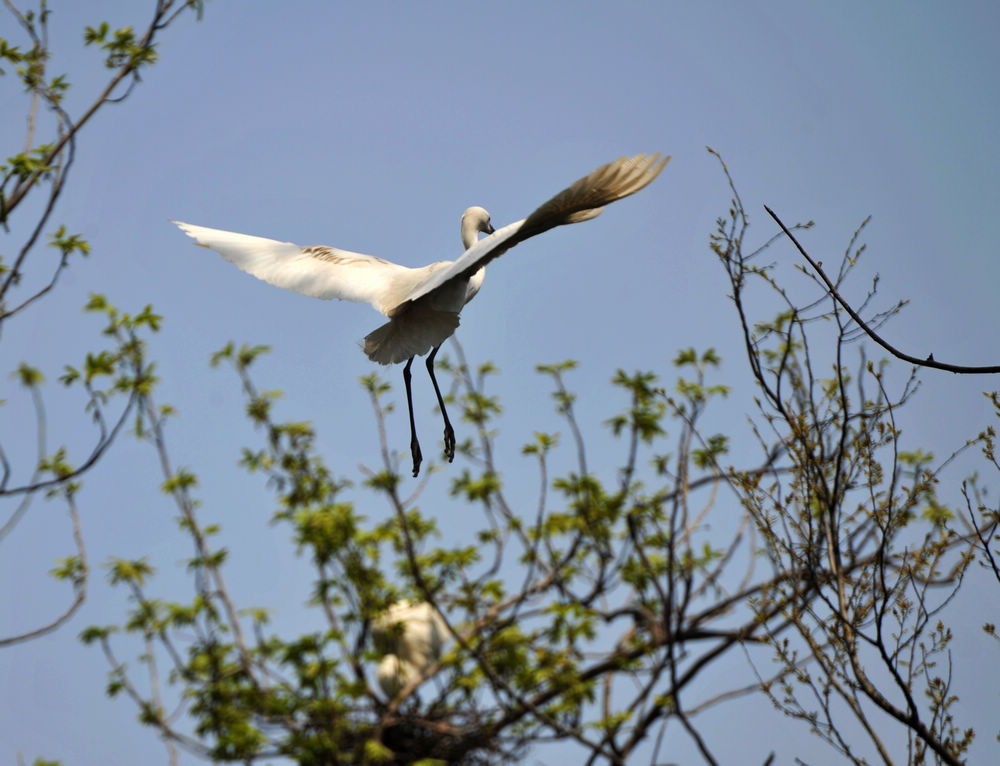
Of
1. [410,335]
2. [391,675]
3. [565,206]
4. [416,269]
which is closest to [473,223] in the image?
[416,269]

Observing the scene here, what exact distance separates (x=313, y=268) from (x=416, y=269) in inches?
12.9

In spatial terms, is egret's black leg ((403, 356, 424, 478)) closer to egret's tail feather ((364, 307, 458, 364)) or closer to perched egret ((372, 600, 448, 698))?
egret's tail feather ((364, 307, 458, 364))

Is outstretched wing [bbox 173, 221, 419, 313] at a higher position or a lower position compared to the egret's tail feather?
higher

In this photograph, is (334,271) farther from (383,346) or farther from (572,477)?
(572,477)

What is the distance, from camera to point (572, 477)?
7.33 m

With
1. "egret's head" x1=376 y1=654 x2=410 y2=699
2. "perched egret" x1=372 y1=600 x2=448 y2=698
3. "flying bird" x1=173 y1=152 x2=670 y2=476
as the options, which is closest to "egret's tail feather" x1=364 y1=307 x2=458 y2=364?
"flying bird" x1=173 y1=152 x2=670 y2=476

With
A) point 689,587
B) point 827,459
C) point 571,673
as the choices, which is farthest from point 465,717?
point 827,459

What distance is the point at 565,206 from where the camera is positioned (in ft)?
8.70

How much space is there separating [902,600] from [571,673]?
4.11 metres

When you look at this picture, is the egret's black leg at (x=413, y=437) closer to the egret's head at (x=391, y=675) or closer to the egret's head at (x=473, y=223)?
the egret's head at (x=473, y=223)

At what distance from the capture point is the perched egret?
769cm

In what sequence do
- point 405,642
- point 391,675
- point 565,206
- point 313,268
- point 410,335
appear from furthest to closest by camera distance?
point 405,642 < point 391,675 < point 313,268 < point 410,335 < point 565,206

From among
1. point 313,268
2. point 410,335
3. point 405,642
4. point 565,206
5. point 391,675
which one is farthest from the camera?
point 405,642

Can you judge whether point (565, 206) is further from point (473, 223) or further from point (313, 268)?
point (313, 268)
